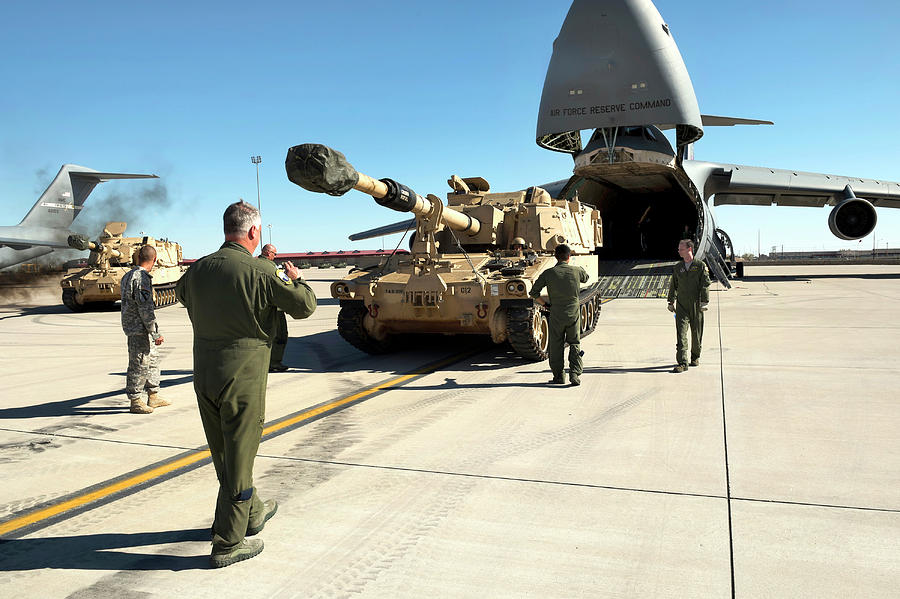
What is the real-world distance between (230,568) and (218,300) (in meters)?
1.36

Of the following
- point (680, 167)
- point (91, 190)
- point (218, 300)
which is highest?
point (91, 190)

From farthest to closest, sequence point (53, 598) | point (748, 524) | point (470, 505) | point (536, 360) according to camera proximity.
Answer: point (536, 360)
point (470, 505)
point (748, 524)
point (53, 598)

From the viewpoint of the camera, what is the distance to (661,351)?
32.6ft

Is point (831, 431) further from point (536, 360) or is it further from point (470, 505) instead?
point (536, 360)

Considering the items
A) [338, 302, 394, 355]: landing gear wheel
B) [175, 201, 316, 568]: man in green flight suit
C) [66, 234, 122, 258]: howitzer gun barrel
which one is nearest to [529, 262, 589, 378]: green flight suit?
[338, 302, 394, 355]: landing gear wheel

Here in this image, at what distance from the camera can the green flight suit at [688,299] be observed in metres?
8.31

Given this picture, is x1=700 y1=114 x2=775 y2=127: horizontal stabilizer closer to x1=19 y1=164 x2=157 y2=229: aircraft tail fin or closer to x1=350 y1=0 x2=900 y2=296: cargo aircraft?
x1=350 y1=0 x2=900 y2=296: cargo aircraft

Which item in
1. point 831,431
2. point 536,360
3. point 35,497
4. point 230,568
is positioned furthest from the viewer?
point 536,360

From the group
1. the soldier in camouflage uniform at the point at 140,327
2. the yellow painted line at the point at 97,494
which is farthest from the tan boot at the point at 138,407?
the yellow painted line at the point at 97,494

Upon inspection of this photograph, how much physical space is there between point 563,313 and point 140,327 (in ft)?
15.6

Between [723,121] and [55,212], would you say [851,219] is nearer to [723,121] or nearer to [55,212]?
[723,121]

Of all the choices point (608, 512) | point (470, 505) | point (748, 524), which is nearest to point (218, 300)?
point (470, 505)

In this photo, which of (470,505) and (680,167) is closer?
(470,505)

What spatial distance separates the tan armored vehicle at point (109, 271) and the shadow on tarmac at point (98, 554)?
58.0 feet
